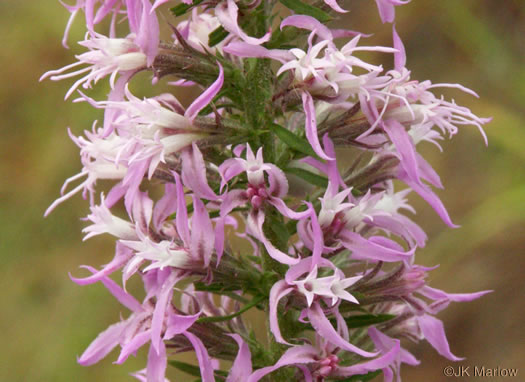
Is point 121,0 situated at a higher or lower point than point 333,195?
higher

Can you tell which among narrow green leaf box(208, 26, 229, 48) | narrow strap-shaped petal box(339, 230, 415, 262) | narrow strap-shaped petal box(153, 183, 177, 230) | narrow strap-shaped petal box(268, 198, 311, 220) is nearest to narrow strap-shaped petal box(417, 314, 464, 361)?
narrow strap-shaped petal box(339, 230, 415, 262)

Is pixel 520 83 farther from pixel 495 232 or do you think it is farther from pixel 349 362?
pixel 349 362

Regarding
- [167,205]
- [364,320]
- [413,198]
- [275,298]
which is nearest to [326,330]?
[275,298]

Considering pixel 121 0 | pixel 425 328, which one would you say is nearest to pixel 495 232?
pixel 425 328

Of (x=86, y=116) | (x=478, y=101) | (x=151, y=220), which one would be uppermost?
(x=151, y=220)

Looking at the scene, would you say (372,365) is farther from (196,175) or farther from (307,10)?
(307,10)

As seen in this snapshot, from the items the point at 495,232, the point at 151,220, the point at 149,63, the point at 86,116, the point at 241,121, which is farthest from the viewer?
the point at 86,116
